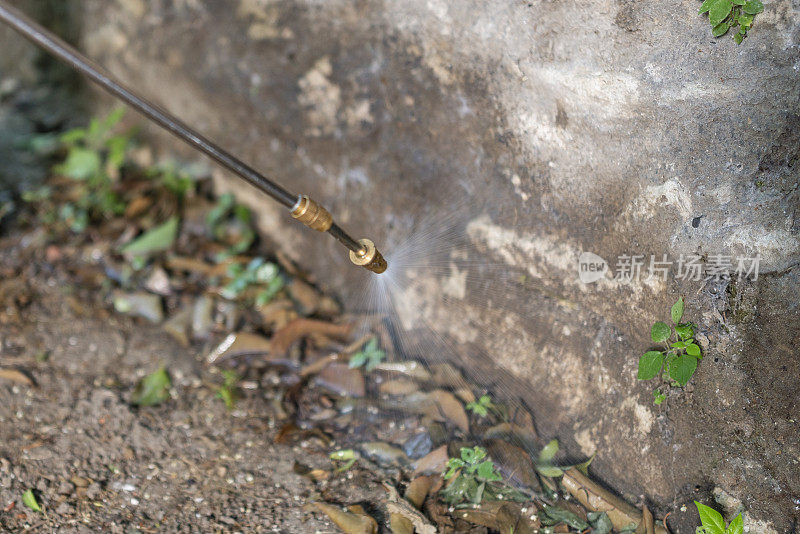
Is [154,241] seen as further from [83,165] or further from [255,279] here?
[83,165]

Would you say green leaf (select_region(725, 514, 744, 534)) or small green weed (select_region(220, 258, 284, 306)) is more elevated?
small green weed (select_region(220, 258, 284, 306))

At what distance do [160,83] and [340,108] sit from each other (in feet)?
4.32

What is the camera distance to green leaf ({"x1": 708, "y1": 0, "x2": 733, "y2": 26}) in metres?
1.60

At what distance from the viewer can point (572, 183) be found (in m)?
2.09

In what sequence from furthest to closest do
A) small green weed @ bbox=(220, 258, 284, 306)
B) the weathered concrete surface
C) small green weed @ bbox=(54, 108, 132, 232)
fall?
small green weed @ bbox=(54, 108, 132, 232)
small green weed @ bbox=(220, 258, 284, 306)
the weathered concrete surface

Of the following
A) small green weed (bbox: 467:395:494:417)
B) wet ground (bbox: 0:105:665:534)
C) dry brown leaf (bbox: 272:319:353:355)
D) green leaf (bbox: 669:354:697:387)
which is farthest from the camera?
dry brown leaf (bbox: 272:319:353:355)

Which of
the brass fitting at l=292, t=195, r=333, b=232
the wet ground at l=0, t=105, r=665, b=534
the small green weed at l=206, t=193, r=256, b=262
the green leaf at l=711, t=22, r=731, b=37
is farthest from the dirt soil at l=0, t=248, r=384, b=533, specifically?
the green leaf at l=711, t=22, r=731, b=37

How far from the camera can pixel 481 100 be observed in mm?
2258

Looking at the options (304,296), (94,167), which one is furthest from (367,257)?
(94,167)

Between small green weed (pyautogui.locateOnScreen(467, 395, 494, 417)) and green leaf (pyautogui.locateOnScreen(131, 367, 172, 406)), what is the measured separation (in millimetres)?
1199

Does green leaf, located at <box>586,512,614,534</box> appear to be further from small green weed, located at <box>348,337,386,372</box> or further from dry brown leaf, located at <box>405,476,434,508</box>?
small green weed, located at <box>348,337,386,372</box>

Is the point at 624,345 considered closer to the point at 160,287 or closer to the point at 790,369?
the point at 790,369

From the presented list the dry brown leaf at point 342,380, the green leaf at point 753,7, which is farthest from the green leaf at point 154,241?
the green leaf at point 753,7

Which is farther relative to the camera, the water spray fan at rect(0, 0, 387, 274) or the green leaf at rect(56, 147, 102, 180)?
the green leaf at rect(56, 147, 102, 180)
